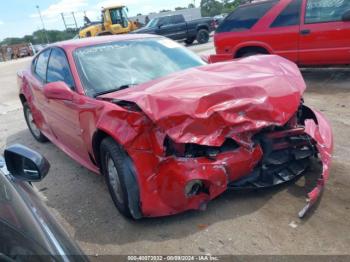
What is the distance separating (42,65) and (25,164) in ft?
11.6

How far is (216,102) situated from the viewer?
295cm

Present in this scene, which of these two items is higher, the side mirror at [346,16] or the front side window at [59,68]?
the front side window at [59,68]

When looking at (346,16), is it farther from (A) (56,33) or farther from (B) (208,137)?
(A) (56,33)

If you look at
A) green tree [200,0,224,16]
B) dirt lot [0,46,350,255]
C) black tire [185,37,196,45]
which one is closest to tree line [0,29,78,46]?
green tree [200,0,224,16]

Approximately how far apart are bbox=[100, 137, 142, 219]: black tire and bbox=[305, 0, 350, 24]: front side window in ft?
18.7

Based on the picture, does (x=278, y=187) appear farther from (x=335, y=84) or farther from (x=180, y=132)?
(x=335, y=84)

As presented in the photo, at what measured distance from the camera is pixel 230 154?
3.02 meters

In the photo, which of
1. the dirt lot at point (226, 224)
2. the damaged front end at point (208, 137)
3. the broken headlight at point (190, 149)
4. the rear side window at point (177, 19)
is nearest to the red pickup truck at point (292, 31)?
the dirt lot at point (226, 224)

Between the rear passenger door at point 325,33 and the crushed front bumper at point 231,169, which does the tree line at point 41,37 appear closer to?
the rear passenger door at point 325,33

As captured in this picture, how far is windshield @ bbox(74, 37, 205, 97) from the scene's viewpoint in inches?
151

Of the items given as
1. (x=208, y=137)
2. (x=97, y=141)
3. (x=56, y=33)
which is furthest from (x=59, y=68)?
(x=56, y=33)

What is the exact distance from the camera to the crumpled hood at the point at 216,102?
281 cm

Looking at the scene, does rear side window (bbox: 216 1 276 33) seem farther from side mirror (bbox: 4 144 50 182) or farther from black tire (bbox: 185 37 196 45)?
black tire (bbox: 185 37 196 45)

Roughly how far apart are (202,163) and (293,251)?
3.07ft
